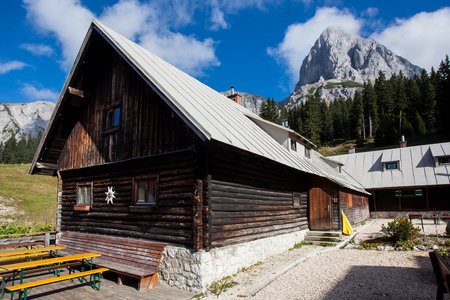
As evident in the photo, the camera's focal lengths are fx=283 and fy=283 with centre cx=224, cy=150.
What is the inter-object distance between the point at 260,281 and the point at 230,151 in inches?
162

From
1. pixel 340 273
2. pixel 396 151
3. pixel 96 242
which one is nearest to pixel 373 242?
pixel 340 273

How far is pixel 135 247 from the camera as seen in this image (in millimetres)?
9516

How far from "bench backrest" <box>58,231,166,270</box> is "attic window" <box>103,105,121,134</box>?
164 inches

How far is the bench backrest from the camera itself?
8859 mm

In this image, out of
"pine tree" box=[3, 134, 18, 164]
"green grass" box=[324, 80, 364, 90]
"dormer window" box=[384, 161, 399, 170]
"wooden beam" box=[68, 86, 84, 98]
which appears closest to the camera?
"wooden beam" box=[68, 86, 84, 98]

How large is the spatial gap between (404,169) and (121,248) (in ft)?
98.7

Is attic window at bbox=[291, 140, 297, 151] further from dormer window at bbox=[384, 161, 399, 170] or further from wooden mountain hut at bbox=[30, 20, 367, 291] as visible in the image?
dormer window at bbox=[384, 161, 399, 170]

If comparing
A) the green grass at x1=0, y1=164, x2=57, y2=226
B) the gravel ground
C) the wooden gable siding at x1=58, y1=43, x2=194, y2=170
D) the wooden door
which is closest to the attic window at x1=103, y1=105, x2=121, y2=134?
the wooden gable siding at x1=58, y1=43, x2=194, y2=170

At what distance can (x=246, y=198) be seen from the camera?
10289mm

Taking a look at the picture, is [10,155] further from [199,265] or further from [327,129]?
[199,265]

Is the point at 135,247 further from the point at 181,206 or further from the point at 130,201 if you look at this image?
the point at 181,206

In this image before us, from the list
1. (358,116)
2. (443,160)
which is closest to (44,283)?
(443,160)

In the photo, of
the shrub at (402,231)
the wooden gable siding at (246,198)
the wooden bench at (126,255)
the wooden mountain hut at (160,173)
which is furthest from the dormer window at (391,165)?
the wooden bench at (126,255)

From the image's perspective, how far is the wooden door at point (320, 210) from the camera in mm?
16031
